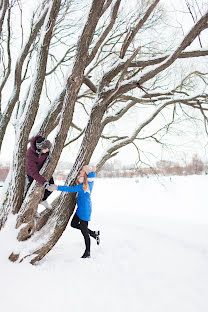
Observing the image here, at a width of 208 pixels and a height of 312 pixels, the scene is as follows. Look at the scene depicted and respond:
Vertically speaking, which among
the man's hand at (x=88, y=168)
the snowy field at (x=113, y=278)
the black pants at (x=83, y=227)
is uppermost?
the man's hand at (x=88, y=168)

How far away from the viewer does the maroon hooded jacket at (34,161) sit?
2.91m

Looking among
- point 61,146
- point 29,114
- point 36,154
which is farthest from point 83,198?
point 29,114

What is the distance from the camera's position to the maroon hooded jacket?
9.55ft

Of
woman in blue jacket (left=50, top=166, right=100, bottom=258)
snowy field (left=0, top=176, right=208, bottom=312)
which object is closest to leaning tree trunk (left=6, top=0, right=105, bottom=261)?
woman in blue jacket (left=50, top=166, right=100, bottom=258)

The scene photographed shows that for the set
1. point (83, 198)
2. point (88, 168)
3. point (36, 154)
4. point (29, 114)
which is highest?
point (29, 114)

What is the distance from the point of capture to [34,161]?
305 cm

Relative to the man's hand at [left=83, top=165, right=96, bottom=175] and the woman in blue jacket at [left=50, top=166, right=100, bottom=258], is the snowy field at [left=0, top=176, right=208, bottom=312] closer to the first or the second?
the woman in blue jacket at [left=50, top=166, right=100, bottom=258]

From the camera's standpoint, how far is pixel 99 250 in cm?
361

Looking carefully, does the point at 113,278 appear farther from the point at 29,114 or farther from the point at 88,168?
the point at 29,114

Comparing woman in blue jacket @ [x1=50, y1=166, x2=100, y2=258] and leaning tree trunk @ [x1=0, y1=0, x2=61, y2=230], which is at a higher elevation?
leaning tree trunk @ [x1=0, y1=0, x2=61, y2=230]

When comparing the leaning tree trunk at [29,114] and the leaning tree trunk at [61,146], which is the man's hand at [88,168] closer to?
the leaning tree trunk at [61,146]

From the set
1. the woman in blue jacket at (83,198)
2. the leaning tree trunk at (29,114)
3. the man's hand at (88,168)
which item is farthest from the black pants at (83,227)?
the leaning tree trunk at (29,114)

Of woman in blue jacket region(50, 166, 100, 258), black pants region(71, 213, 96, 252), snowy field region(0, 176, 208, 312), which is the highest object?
woman in blue jacket region(50, 166, 100, 258)

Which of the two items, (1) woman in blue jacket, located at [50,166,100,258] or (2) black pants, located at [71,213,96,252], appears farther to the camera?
(2) black pants, located at [71,213,96,252]
